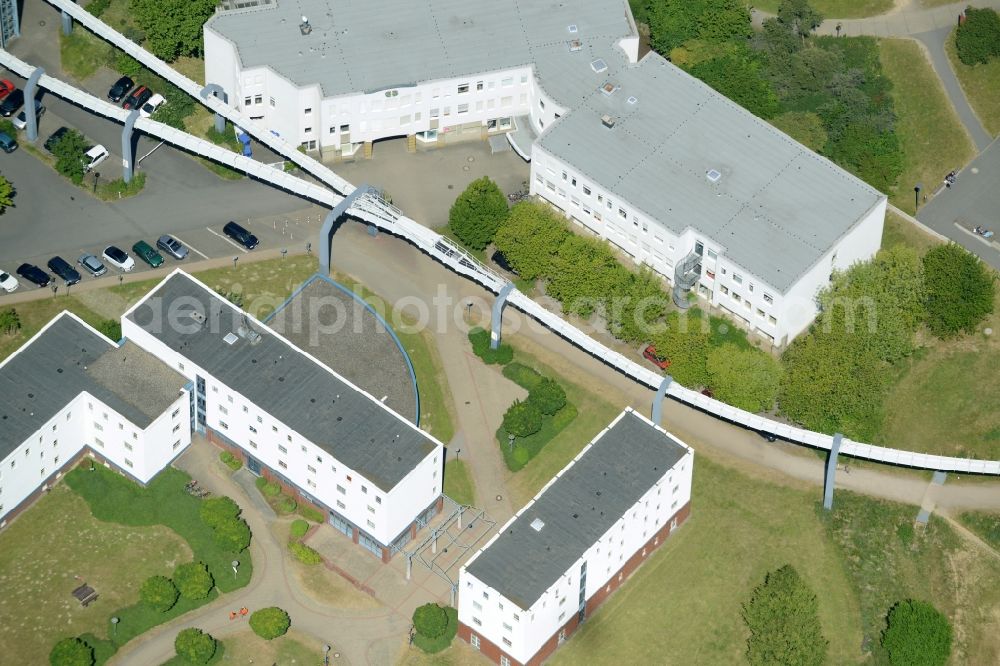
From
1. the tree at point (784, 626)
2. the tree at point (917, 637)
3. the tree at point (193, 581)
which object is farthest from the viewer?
the tree at point (193, 581)

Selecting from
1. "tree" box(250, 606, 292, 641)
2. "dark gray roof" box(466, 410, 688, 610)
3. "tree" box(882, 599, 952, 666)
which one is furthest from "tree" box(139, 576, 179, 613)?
"tree" box(882, 599, 952, 666)

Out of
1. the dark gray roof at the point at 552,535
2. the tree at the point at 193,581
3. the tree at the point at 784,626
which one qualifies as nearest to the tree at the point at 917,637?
the tree at the point at 784,626

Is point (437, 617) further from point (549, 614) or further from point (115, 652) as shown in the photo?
point (115, 652)

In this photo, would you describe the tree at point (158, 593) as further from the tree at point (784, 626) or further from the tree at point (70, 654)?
the tree at point (784, 626)

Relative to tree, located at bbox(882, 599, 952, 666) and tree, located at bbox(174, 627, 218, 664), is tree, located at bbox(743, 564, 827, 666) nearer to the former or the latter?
tree, located at bbox(882, 599, 952, 666)

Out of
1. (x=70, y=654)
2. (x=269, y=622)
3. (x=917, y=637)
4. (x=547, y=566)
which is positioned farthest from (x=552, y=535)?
(x=70, y=654)
